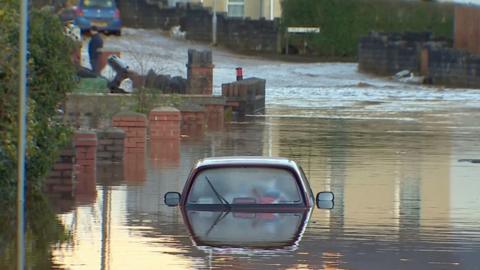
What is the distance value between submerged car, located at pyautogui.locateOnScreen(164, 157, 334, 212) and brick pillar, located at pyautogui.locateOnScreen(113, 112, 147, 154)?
773 centimetres

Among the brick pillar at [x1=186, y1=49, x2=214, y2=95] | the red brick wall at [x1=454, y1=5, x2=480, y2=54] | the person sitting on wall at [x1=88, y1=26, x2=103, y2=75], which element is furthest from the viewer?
the red brick wall at [x1=454, y1=5, x2=480, y2=54]

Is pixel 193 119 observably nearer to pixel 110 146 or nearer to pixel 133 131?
pixel 133 131

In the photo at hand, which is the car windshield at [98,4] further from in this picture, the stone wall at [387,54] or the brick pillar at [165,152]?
the brick pillar at [165,152]

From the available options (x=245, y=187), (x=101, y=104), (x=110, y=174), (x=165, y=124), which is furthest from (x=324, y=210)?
(x=101, y=104)

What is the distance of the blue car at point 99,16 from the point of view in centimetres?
5025

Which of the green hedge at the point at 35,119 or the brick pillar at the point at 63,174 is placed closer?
the green hedge at the point at 35,119

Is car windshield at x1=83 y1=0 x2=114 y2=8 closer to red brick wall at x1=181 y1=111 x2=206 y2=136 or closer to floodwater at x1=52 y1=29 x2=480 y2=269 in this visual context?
floodwater at x1=52 y1=29 x2=480 y2=269

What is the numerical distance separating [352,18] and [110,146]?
34.5m

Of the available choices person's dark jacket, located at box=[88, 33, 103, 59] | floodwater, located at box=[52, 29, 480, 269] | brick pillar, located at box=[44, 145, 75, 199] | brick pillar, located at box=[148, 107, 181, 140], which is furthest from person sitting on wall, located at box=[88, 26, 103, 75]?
brick pillar, located at box=[44, 145, 75, 199]

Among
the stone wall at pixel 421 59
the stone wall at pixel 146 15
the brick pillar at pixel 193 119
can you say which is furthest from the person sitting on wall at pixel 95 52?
the stone wall at pixel 146 15

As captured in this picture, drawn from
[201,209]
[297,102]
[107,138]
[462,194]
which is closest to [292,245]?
[201,209]

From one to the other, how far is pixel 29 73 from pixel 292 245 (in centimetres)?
434

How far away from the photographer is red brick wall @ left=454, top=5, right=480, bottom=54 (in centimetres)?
4412

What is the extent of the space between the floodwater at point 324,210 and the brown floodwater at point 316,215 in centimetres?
1
